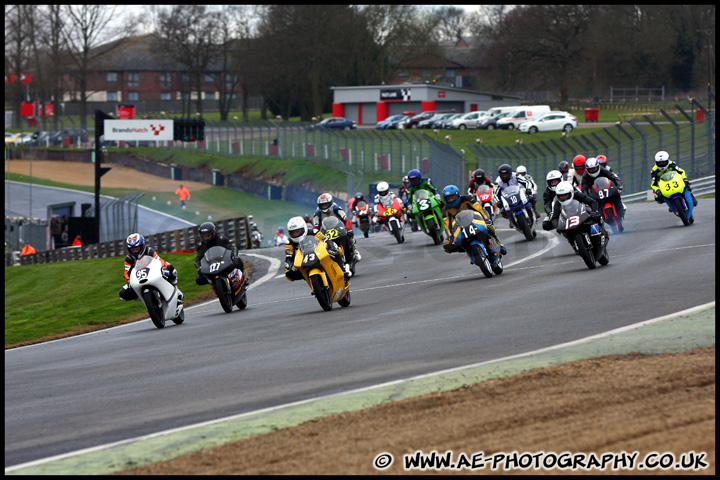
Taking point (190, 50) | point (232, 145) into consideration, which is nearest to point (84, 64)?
Result: point (190, 50)

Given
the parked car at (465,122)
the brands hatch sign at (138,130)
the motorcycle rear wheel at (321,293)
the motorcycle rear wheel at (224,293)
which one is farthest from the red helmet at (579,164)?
the parked car at (465,122)

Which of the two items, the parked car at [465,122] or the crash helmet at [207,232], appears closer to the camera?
the crash helmet at [207,232]

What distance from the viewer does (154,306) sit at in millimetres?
14445

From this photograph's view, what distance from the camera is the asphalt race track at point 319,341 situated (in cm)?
818

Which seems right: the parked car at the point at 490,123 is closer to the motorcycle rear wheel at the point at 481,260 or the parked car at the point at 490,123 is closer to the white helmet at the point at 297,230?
the motorcycle rear wheel at the point at 481,260

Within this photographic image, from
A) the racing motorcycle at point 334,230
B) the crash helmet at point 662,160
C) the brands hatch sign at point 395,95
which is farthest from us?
the brands hatch sign at point 395,95

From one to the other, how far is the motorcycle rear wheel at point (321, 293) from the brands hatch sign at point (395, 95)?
2944 inches

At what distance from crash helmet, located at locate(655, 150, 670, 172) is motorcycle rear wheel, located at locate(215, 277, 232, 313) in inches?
341

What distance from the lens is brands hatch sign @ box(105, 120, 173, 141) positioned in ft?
189

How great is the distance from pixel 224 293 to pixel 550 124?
2010 inches

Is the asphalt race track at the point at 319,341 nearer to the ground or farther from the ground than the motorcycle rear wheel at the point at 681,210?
nearer to the ground

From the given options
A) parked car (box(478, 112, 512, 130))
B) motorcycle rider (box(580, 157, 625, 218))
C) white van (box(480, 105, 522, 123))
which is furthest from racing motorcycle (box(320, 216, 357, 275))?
white van (box(480, 105, 522, 123))

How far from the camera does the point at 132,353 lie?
38.9 ft

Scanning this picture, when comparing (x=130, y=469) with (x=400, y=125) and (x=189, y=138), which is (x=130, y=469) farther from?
(x=400, y=125)
